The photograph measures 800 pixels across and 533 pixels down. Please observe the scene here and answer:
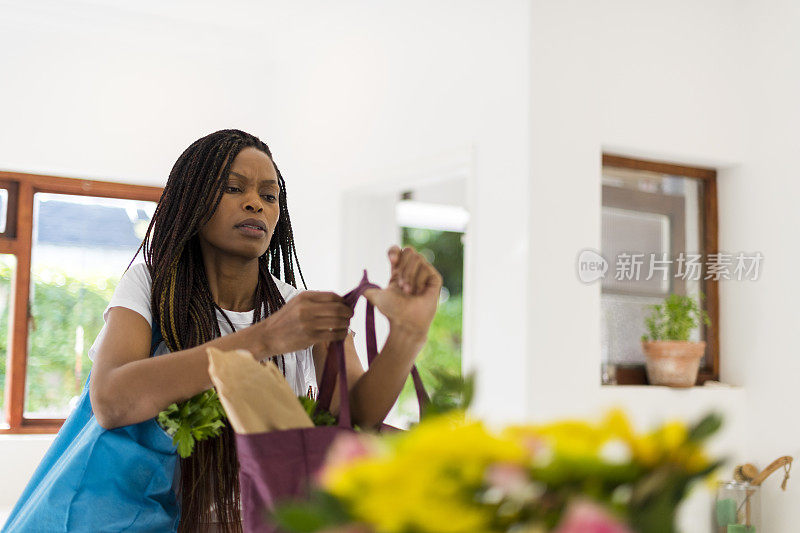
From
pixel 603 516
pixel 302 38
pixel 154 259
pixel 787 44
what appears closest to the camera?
pixel 603 516

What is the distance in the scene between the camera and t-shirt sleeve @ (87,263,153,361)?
1.09 metres

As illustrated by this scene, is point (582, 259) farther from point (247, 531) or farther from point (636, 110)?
point (247, 531)

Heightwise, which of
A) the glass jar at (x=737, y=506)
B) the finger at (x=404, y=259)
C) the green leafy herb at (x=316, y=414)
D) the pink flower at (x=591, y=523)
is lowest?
the glass jar at (x=737, y=506)

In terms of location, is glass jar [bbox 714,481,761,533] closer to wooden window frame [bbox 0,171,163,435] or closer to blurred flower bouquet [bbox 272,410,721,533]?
blurred flower bouquet [bbox 272,410,721,533]

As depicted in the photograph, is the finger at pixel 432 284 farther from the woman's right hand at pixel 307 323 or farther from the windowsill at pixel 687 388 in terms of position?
the windowsill at pixel 687 388

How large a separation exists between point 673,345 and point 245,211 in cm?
241

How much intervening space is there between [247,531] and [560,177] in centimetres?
239

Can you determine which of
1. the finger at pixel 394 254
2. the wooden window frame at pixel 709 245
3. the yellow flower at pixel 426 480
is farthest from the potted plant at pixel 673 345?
the yellow flower at pixel 426 480

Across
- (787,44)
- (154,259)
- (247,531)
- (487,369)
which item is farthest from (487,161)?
(247,531)

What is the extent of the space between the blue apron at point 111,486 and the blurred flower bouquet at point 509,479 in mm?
686

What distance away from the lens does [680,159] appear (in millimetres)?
3350

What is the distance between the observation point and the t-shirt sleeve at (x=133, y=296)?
1086 millimetres

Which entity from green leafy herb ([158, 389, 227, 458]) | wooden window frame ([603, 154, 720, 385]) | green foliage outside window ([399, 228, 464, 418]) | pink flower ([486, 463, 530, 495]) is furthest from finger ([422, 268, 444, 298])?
green foliage outside window ([399, 228, 464, 418])

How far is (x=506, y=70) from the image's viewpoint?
122 inches
